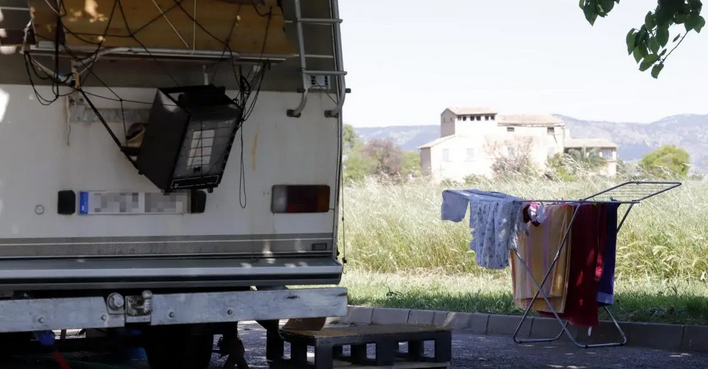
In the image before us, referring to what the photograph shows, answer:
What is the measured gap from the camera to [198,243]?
6.29 m

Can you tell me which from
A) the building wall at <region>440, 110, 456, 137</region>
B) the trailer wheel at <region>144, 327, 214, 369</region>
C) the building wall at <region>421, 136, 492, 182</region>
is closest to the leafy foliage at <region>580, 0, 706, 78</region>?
the trailer wheel at <region>144, 327, 214, 369</region>

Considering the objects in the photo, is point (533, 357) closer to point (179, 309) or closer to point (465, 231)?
point (179, 309)

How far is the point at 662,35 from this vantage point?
746 centimetres

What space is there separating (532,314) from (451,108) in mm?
147643

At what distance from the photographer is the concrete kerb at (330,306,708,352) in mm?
8828

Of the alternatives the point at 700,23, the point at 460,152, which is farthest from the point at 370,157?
the point at 700,23

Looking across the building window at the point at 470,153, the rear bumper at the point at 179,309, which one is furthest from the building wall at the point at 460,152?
the rear bumper at the point at 179,309

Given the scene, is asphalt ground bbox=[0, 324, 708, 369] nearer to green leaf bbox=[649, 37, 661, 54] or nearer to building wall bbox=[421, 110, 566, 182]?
green leaf bbox=[649, 37, 661, 54]

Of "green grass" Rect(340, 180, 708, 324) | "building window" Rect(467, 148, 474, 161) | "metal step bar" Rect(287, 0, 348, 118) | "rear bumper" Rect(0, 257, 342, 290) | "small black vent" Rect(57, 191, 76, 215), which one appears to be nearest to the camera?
"rear bumper" Rect(0, 257, 342, 290)

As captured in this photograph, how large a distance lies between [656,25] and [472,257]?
667 centimetres

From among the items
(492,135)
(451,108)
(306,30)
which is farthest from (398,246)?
(451,108)

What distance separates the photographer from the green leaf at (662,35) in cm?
743

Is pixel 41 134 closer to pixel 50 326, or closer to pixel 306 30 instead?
pixel 50 326

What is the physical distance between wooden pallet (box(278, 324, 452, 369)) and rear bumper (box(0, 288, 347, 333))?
1.48 ft
